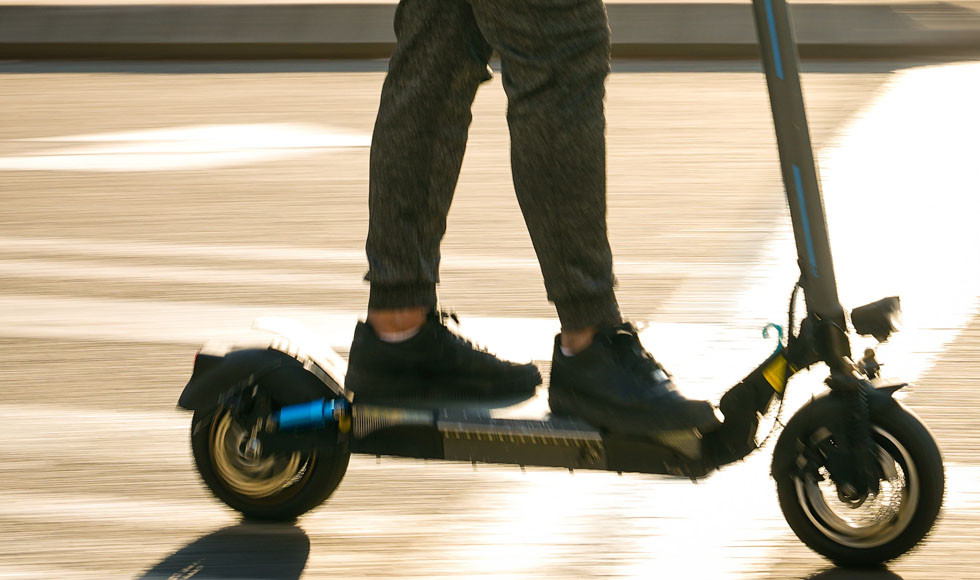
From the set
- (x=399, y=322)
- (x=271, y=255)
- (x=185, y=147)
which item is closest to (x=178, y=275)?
(x=271, y=255)

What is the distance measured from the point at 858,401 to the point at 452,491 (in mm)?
1042

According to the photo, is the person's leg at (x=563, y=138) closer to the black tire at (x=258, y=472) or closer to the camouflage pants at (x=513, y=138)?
the camouflage pants at (x=513, y=138)

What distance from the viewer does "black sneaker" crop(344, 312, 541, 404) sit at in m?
3.23

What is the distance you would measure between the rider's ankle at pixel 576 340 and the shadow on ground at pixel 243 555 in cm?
66

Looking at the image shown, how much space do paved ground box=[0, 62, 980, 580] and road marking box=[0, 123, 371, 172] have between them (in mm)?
32

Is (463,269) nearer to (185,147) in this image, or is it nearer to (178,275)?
(178,275)

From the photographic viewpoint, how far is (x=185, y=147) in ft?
27.3

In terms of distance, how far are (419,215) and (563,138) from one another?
1.29 ft

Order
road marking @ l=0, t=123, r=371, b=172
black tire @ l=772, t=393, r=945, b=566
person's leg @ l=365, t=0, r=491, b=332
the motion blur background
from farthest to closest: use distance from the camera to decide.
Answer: road marking @ l=0, t=123, r=371, b=172
the motion blur background
person's leg @ l=365, t=0, r=491, b=332
black tire @ l=772, t=393, r=945, b=566

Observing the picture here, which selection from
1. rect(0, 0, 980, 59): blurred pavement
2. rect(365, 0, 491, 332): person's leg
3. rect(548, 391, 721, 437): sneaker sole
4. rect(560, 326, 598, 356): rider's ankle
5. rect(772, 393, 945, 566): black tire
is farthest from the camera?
rect(0, 0, 980, 59): blurred pavement

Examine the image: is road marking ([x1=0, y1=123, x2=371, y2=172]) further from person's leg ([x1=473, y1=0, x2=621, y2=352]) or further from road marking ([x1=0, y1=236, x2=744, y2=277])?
person's leg ([x1=473, y1=0, x2=621, y2=352])

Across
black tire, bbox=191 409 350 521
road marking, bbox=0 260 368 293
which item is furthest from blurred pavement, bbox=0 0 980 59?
black tire, bbox=191 409 350 521

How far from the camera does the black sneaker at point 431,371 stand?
3.23m

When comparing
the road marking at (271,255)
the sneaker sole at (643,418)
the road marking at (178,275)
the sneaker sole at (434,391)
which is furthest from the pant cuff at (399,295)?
the road marking at (271,255)
